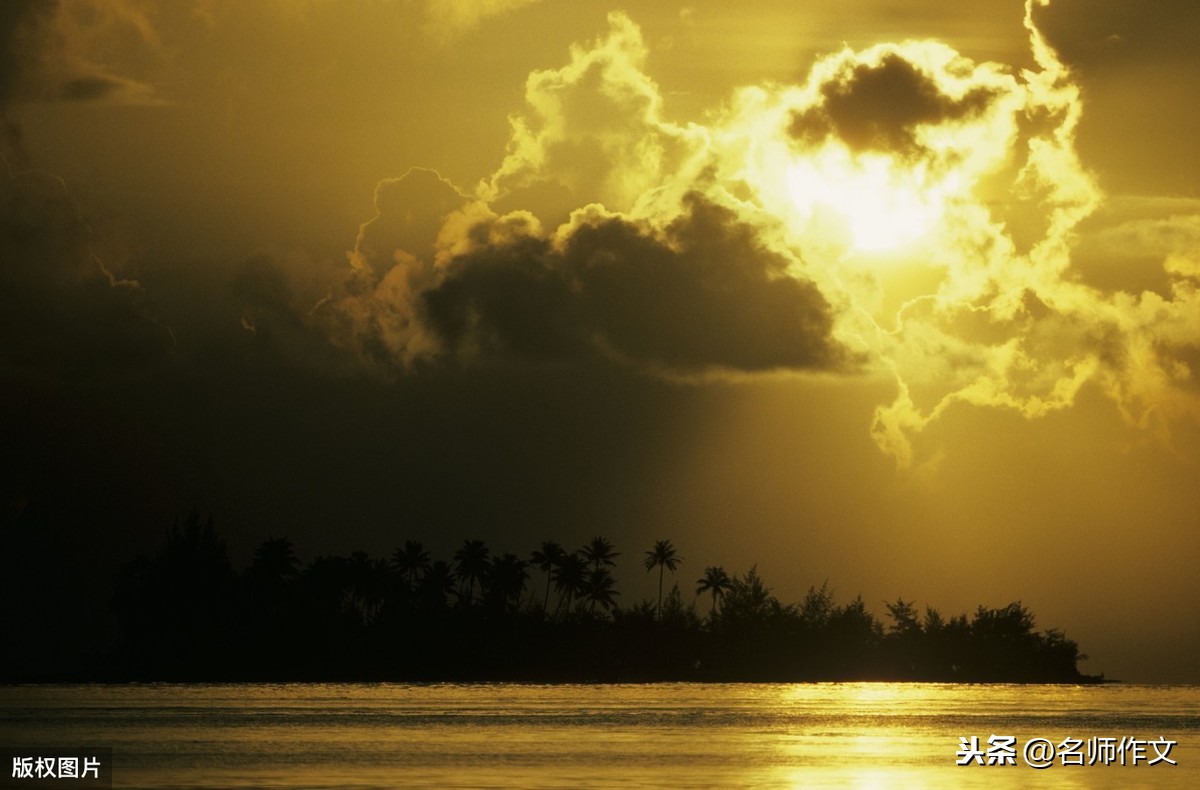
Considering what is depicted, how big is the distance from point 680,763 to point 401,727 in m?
41.8

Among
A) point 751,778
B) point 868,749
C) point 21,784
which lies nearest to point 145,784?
point 21,784

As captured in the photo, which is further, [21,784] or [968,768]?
[968,768]

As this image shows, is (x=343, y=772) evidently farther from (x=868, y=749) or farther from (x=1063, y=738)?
(x=1063, y=738)

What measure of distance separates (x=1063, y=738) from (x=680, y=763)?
144 feet

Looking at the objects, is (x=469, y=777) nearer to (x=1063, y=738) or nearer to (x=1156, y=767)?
(x=1156, y=767)

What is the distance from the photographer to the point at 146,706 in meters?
171

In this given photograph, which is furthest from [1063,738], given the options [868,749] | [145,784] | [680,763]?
[145,784]

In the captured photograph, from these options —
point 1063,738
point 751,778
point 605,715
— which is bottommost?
point 751,778

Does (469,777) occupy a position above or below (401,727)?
below

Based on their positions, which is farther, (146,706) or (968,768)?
(146,706)

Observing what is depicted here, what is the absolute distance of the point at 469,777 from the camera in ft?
265

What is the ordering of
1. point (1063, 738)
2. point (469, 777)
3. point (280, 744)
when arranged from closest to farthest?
point (469, 777) < point (280, 744) < point (1063, 738)

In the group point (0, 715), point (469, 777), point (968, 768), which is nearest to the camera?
point (469, 777)

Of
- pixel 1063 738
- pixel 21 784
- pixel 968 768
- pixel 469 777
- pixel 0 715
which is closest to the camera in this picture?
pixel 21 784
